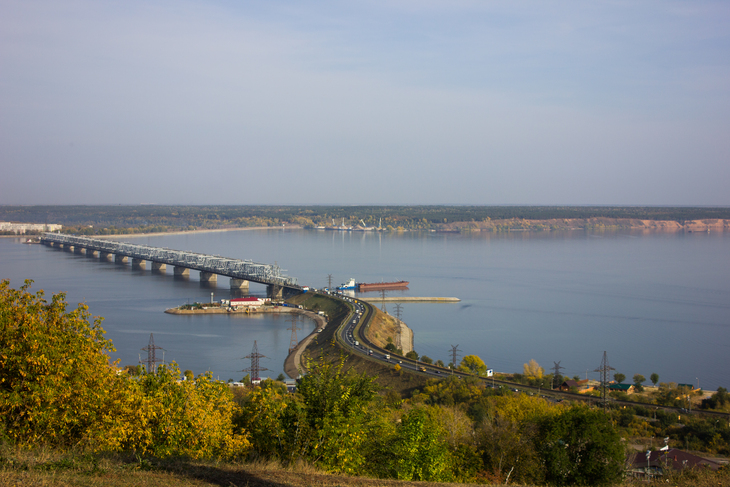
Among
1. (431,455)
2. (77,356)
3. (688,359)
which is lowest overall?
(688,359)

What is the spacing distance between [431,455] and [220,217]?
123m

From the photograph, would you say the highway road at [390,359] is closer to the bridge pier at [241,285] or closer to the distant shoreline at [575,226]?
the bridge pier at [241,285]

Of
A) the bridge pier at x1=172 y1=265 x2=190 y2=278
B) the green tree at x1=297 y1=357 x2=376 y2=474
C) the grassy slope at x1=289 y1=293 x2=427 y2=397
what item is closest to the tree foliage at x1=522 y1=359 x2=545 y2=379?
the grassy slope at x1=289 y1=293 x2=427 y2=397

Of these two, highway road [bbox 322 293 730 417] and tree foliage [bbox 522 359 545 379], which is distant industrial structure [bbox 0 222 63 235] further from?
tree foliage [bbox 522 359 545 379]

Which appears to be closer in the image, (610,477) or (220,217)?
(610,477)

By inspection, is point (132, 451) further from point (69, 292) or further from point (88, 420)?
point (69, 292)

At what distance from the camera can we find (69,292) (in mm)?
32844

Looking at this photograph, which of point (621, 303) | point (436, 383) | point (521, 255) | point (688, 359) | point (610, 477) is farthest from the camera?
point (521, 255)

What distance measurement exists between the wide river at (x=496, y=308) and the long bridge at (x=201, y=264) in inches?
49.4

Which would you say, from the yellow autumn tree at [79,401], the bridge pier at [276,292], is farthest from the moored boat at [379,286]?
the yellow autumn tree at [79,401]

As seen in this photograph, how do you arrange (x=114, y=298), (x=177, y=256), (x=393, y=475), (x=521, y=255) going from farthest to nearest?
(x=521, y=255), (x=177, y=256), (x=114, y=298), (x=393, y=475)

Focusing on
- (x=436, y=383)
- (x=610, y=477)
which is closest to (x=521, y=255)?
(x=436, y=383)

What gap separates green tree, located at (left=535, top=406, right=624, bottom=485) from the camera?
20.4 feet

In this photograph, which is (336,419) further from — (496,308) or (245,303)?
(245,303)
